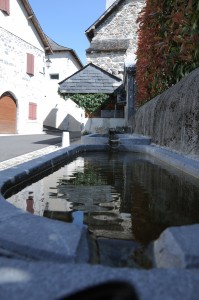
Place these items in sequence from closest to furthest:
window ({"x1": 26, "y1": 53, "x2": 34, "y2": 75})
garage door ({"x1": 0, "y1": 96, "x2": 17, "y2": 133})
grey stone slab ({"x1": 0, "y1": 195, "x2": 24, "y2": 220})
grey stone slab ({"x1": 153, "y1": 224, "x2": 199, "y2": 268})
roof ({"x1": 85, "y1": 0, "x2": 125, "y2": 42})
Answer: grey stone slab ({"x1": 153, "y1": 224, "x2": 199, "y2": 268}) < grey stone slab ({"x1": 0, "y1": 195, "x2": 24, "y2": 220}) < garage door ({"x1": 0, "y1": 96, "x2": 17, "y2": 133}) < window ({"x1": 26, "y1": 53, "x2": 34, "y2": 75}) < roof ({"x1": 85, "y1": 0, "x2": 125, "y2": 42})

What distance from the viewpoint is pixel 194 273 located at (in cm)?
124

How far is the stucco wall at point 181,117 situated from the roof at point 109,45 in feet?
54.0

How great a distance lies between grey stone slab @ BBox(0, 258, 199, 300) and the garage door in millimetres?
19682

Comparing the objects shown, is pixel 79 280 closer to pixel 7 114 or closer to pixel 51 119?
pixel 7 114

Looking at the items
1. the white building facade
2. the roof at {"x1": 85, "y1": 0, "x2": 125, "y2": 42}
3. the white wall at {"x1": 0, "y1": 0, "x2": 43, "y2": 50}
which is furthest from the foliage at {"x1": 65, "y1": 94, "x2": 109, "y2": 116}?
the roof at {"x1": 85, "y1": 0, "x2": 125, "y2": 42}

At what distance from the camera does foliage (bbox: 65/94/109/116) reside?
17844 millimetres

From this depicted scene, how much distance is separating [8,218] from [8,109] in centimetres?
1985

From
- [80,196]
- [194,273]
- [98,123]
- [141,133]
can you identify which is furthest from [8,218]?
[98,123]

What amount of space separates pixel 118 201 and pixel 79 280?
2107mm

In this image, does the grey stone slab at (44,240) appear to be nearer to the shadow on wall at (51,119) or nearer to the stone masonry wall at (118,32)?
the stone masonry wall at (118,32)

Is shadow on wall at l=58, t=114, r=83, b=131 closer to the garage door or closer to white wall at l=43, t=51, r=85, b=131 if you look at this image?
white wall at l=43, t=51, r=85, b=131

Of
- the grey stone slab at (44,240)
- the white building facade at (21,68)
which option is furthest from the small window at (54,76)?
the grey stone slab at (44,240)

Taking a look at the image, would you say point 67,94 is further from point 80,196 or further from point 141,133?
point 80,196

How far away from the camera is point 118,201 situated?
3.26m
